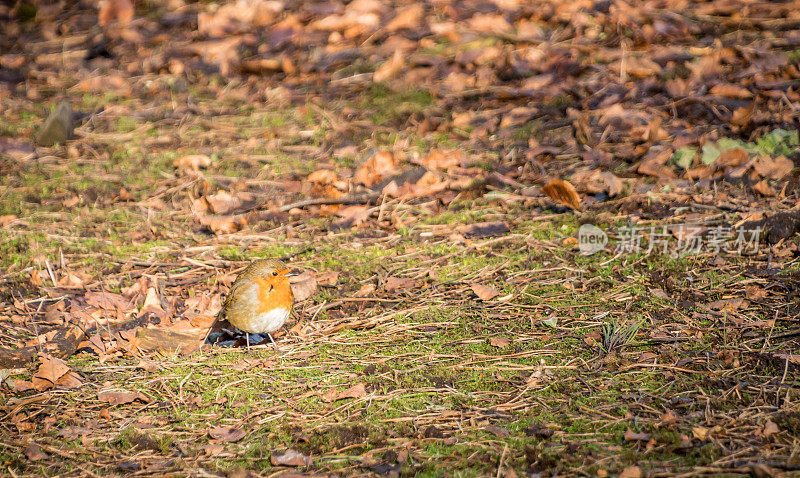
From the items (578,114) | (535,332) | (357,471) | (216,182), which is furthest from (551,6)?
(357,471)

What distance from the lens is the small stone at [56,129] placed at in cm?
572

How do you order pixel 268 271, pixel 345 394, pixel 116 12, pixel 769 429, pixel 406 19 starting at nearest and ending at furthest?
pixel 769 429, pixel 345 394, pixel 268 271, pixel 406 19, pixel 116 12

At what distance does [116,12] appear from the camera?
26.9ft

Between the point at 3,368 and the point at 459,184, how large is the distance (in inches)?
110

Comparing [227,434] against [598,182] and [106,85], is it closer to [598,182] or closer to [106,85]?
[598,182]

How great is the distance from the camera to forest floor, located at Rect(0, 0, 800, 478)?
98.3 inches

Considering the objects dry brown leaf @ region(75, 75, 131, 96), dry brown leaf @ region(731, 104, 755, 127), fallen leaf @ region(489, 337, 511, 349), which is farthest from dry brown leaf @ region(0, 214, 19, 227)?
dry brown leaf @ region(731, 104, 755, 127)

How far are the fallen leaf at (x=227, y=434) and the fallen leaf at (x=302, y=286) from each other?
3.45 ft

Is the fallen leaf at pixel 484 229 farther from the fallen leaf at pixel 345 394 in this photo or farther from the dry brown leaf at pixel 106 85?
the dry brown leaf at pixel 106 85

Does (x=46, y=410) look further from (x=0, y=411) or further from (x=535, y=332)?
(x=535, y=332)

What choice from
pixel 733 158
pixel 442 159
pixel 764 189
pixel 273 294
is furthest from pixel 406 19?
pixel 273 294

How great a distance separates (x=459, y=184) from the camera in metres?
4.59

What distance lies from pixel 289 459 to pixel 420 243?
1.84 metres

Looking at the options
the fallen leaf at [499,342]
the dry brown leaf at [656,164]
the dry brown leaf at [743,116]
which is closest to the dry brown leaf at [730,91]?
the dry brown leaf at [743,116]
